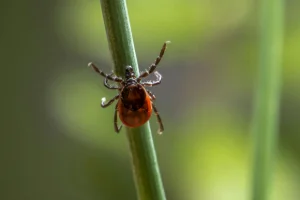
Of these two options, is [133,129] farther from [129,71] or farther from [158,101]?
[158,101]

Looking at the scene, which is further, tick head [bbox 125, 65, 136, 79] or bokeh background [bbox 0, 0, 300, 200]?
bokeh background [bbox 0, 0, 300, 200]

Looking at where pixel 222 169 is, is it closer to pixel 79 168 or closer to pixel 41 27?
pixel 79 168

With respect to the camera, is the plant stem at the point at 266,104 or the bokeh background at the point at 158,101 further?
the bokeh background at the point at 158,101

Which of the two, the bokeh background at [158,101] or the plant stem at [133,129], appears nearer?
the plant stem at [133,129]

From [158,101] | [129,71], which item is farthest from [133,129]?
[158,101]
